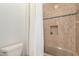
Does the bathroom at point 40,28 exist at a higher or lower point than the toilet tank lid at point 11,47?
higher

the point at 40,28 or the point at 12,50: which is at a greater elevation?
the point at 40,28

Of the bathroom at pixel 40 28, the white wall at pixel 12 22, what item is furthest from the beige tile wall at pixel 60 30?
the white wall at pixel 12 22

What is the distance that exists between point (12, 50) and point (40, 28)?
0.98ft

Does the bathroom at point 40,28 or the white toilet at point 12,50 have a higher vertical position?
the bathroom at point 40,28

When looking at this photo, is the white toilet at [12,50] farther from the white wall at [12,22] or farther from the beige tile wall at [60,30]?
the beige tile wall at [60,30]

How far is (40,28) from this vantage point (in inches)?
39.2

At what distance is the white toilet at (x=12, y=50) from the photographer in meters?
0.93

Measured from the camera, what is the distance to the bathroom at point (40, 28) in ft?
3.18

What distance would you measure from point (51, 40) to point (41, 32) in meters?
0.11

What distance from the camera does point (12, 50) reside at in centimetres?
95

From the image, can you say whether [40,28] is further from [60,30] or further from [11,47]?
[11,47]

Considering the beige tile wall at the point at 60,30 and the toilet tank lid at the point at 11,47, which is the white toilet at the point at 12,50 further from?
the beige tile wall at the point at 60,30

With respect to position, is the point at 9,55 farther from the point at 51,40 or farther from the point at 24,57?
the point at 51,40

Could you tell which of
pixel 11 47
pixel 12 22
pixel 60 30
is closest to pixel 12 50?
pixel 11 47
